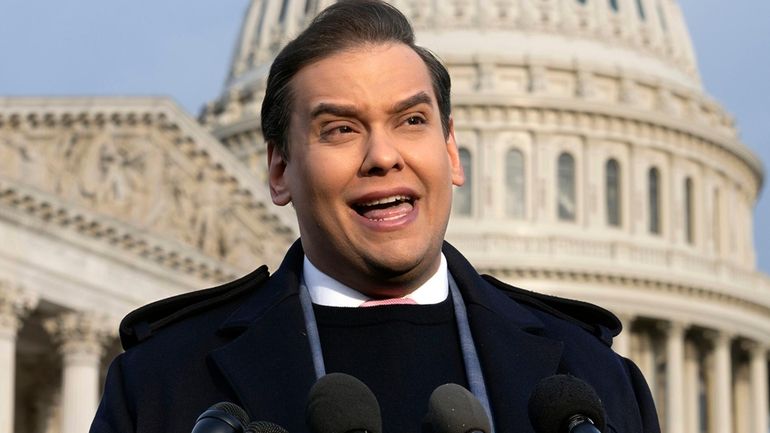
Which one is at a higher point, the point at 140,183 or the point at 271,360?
the point at 271,360

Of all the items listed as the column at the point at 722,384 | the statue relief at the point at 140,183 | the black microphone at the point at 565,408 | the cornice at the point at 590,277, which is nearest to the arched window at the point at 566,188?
the cornice at the point at 590,277

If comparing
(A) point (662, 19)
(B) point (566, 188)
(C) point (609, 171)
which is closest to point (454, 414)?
(B) point (566, 188)

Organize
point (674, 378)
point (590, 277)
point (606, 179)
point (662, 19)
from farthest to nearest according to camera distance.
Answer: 1. point (662, 19)
2. point (606, 179)
3. point (674, 378)
4. point (590, 277)

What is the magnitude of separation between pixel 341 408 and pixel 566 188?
315 feet

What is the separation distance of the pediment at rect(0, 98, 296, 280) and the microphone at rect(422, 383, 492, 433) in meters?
42.2

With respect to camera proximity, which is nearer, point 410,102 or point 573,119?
point 410,102

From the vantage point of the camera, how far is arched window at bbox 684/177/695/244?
338 ft

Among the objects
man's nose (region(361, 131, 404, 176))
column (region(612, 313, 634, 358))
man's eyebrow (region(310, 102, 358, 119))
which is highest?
man's eyebrow (region(310, 102, 358, 119))

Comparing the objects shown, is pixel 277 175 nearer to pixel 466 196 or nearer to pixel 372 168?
pixel 372 168

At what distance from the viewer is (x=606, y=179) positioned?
10131 cm

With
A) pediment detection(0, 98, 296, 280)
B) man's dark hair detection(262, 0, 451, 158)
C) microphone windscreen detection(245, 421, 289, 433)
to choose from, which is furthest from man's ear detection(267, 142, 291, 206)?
pediment detection(0, 98, 296, 280)

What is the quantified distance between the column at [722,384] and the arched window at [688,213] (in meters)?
6.31

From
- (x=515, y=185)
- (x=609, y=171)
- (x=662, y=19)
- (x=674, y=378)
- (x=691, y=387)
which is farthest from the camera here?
(x=662, y=19)

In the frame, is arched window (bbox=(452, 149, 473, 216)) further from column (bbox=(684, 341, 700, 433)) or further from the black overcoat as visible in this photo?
the black overcoat
